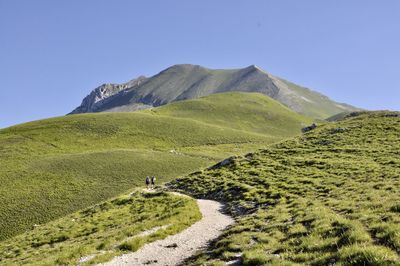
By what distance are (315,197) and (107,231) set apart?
60.3 feet

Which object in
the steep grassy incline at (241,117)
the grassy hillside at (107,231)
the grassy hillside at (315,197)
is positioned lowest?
the grassy hillside at (107,231)

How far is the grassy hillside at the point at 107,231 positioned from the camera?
2278 centimetres

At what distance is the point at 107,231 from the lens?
1246 inches

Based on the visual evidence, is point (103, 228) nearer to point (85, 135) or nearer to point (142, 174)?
point (142, 174)

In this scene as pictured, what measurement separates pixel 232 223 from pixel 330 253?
14.5 meters

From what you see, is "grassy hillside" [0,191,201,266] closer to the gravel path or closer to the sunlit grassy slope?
the gravel path

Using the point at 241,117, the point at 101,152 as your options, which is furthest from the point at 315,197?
the point at 241,117

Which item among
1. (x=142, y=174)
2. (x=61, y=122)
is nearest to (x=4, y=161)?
(x=142, y=174)

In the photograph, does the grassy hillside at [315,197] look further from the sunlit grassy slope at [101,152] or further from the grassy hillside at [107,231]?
the sunlit grassy slope at [101,152]

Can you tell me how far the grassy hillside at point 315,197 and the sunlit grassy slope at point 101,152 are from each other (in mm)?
23982

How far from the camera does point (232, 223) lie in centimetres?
2811

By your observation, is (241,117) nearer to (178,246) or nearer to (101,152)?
(101,152)

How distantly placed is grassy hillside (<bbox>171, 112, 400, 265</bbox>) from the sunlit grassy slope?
24.0 meters

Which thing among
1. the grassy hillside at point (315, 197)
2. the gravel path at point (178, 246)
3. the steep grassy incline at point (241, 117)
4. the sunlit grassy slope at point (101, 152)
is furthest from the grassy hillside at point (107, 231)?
the steep grassy incline at point (241, 117)
